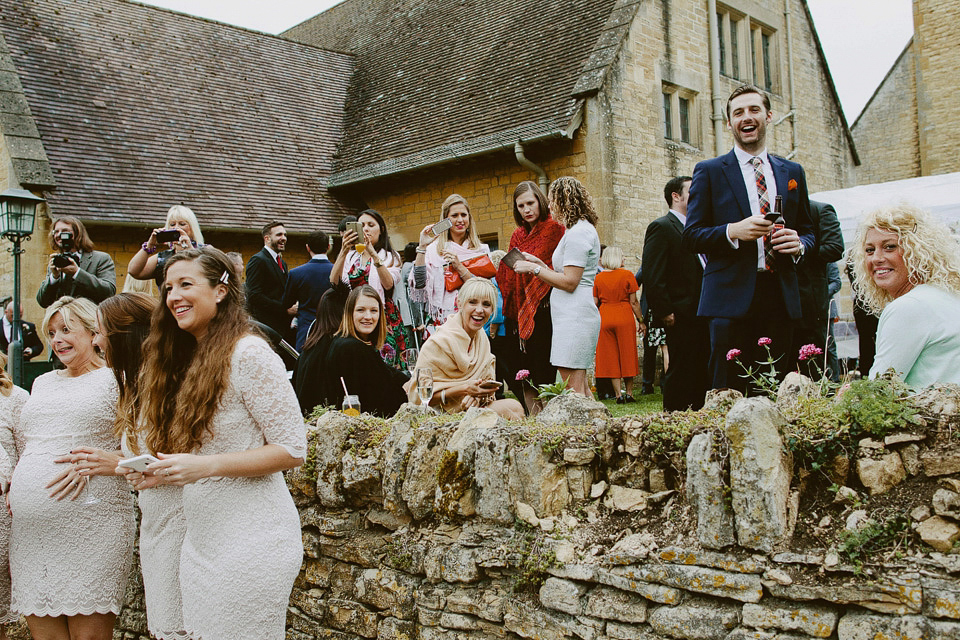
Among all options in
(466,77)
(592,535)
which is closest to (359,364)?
(592,535)

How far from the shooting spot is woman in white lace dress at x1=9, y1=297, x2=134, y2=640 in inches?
150

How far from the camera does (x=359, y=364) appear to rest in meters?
5.05

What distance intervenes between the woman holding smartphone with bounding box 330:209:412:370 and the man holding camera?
1937 mm

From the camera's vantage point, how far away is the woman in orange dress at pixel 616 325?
9164mm

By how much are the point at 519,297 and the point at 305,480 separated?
2612 mm

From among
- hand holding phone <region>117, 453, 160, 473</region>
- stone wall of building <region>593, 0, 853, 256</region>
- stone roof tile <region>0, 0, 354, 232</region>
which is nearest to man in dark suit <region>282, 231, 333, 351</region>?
hand holding phone <region>117, 453, 160, 473</region>

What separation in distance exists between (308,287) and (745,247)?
14.5 feet

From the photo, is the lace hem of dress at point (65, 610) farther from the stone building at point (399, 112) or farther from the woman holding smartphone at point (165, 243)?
the stone building at point (399, 112)

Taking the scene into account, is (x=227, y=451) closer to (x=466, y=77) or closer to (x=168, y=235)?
(x=168, y=235)

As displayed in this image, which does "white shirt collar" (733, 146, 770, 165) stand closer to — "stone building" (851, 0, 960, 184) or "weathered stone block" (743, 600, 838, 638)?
"weathered stone block" (743, 600, 838, 638)

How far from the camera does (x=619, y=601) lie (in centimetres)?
282

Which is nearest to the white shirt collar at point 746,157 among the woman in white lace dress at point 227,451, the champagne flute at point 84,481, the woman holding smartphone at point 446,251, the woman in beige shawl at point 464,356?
the woman in beige shawl at point 464,356

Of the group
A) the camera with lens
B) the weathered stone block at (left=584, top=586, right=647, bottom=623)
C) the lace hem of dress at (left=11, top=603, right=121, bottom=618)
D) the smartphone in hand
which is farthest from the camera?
the camera with lens

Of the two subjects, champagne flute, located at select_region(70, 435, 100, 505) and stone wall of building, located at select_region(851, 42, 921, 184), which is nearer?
champagne flute, located at select_region(70, 435, 100, 505)
